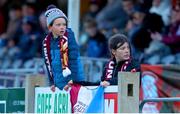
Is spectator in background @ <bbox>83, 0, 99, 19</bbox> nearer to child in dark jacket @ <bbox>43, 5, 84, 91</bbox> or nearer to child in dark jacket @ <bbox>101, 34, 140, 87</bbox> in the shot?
child in dark jacket @ <bbox>43, 5, 84, 91</bbox>

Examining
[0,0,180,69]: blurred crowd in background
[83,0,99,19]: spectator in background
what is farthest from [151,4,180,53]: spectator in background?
[83,0,99,19]: spectator in background

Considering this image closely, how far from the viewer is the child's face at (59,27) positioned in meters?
11.2

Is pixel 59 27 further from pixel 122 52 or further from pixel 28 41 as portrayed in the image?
pixel 28 41

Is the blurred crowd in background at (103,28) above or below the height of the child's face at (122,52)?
above

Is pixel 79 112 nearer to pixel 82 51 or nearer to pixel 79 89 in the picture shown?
pixel 79 89

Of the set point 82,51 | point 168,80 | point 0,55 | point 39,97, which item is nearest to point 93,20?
point 82,51

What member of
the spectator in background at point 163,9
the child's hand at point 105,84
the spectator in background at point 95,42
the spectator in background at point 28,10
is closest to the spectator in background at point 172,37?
the spectator in background at point 163,9

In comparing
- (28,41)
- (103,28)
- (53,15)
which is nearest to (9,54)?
(28,41)

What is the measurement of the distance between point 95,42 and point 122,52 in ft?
23.4

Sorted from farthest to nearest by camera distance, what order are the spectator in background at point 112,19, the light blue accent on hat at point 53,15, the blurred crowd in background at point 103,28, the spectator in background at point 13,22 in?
the spectator in background at point 13,22 < the spectator in background at point 112,19 < the blurred crowd in background at point 103,28 < the light blue accent on hat at point 53,15

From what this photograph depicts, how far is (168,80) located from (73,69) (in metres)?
3.51

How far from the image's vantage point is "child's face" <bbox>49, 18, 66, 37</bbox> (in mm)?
11203

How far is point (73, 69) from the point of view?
1119 centimetres

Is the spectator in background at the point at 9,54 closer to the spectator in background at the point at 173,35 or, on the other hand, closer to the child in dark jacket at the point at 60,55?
the spectator in background at the point at 173,35
